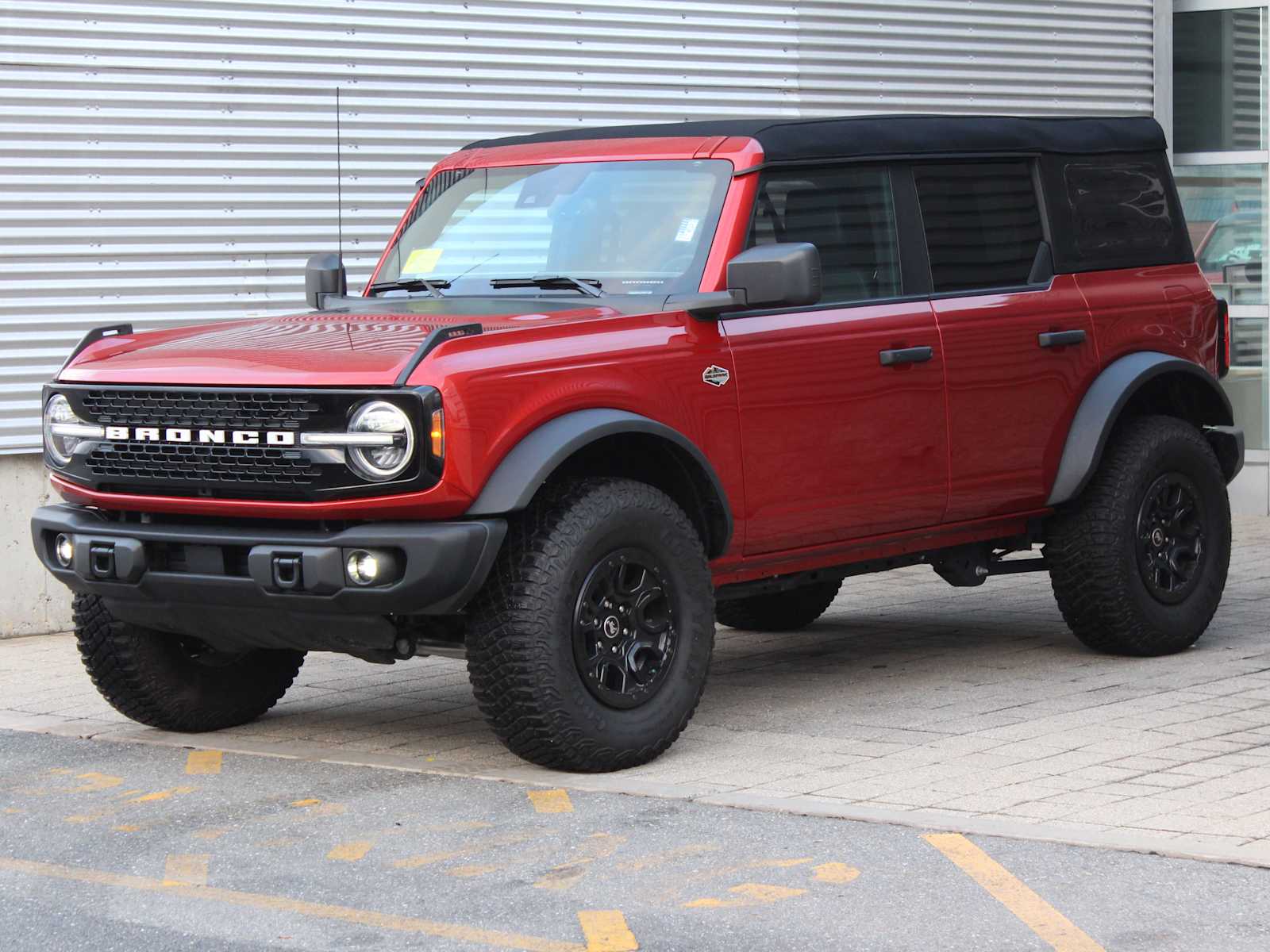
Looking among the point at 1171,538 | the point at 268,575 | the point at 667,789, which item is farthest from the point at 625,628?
the point at 1171,538

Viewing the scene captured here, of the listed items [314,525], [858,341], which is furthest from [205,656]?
[858,341]

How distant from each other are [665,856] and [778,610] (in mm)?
4134

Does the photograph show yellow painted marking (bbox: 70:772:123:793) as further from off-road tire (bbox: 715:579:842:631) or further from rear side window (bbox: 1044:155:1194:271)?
rear side window (bbox: 1044:155:1194:271)

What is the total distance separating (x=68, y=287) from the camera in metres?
10.1

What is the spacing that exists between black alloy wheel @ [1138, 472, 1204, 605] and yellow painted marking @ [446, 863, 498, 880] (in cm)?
373

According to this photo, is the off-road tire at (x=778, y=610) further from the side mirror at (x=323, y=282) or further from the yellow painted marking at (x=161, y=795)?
the yellow painted marking at (x=161, y=795)

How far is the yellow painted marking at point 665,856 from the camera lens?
5.33 metres

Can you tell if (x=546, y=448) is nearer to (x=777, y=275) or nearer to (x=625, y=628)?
(x=625, y=628)

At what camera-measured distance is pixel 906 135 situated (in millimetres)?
7750

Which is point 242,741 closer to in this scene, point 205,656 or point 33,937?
point 205,656

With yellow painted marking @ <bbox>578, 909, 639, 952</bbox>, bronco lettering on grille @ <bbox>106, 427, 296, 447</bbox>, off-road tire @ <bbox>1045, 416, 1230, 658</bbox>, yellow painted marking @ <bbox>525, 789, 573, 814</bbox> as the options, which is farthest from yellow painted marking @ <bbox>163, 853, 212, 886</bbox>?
off-road tire @ <bbox>1045, 416, 1230, 658</bbox>

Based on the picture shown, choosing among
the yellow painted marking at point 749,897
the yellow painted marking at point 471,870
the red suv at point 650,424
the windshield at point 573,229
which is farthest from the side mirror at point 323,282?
the yellow painted marking at point 749,897

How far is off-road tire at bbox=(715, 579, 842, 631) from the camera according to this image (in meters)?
9.44

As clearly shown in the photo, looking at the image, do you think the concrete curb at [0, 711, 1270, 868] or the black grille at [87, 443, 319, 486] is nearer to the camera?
the concrete curb at [0, 711, 1270, 868]
